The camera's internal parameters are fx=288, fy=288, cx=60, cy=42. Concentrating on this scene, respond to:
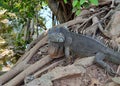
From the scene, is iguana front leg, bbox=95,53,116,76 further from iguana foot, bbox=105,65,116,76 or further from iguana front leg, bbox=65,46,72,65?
iguana front leg, bbox=65,46,72,65

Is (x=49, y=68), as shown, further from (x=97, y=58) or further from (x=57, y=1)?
(x=57, y=1)

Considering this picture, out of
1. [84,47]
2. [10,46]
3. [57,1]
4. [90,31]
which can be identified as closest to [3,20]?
[10,46]

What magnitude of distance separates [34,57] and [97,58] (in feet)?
3.78

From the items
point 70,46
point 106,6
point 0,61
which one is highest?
point 106,6

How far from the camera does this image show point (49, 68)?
11.1 feet

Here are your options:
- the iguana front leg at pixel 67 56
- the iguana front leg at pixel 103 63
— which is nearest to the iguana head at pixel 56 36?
the iguana front leg at pixel 67 56

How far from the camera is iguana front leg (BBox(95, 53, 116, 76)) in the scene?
2969mm

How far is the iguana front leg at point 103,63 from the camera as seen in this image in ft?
9.74

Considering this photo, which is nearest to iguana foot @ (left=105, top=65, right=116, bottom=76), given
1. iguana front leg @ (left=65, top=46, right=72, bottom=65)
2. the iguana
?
the iguana

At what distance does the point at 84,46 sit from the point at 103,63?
0.39 m

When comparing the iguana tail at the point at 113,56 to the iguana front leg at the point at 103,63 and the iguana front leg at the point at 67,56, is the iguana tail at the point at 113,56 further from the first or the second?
the iguana front leg at the point at 67,56

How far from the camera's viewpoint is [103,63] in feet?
9.98

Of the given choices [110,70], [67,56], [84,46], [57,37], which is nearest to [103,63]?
[110,70]

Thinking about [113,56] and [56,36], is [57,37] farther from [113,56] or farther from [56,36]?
[113,56]
